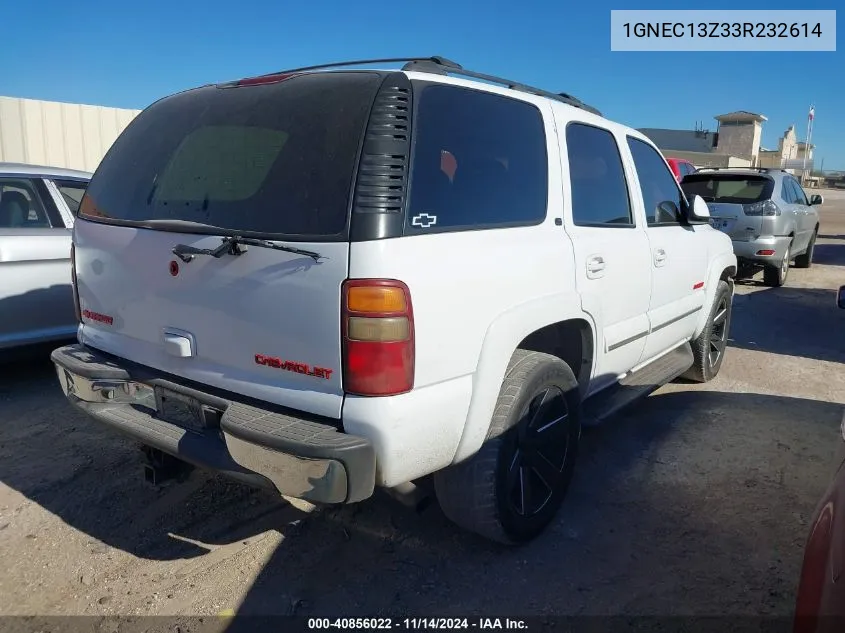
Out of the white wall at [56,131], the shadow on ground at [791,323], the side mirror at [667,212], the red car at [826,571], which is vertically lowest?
the shadow on ground at [791,323]

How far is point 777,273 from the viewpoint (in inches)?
388

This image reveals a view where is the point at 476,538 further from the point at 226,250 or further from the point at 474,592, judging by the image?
the point at 226,250

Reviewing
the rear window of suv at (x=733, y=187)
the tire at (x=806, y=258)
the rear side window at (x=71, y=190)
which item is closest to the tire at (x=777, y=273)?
the rear window of suv at (x=733, y=187)

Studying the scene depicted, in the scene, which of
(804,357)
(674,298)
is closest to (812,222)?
(804,357)

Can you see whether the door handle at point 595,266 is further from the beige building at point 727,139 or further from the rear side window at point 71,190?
the beige building at point 727,139

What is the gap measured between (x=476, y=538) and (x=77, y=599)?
67.5 inches

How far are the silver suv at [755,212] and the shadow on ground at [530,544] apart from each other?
18.9 feet

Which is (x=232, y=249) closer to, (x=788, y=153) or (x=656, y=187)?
(x=656, y=187)

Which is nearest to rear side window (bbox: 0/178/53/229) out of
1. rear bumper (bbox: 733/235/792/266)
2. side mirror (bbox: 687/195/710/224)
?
side mirror (bbox: 687/195/710/224)

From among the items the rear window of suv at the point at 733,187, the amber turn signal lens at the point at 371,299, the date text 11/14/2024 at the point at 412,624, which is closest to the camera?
the amber turn signal lens at the point at 371,299

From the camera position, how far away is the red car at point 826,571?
142 cm

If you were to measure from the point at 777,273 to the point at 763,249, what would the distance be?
2.35ft

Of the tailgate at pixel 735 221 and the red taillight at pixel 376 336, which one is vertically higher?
the tailgate at pixel 735 221

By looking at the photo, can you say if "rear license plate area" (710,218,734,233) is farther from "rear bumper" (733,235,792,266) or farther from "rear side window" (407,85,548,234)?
"rear side window" (407,85,548,234)
